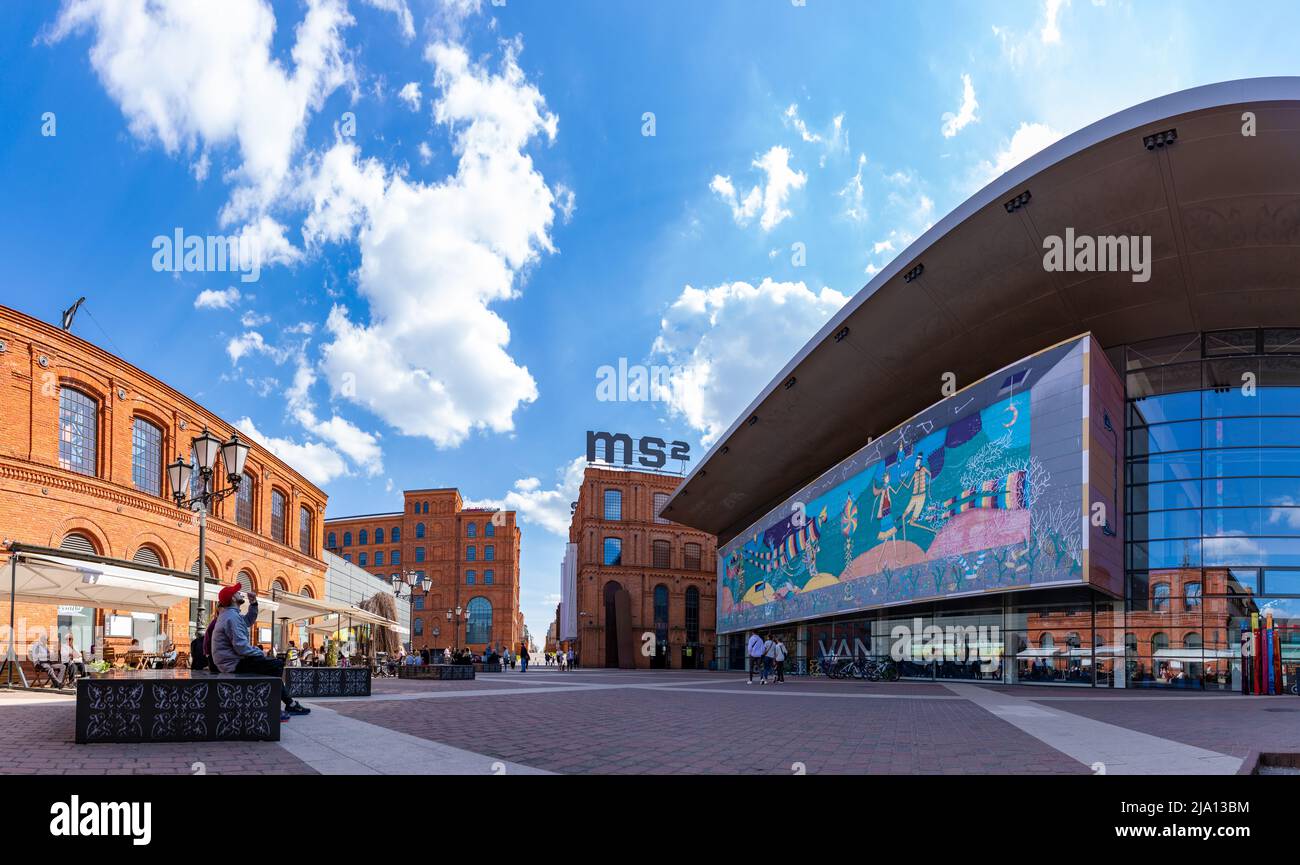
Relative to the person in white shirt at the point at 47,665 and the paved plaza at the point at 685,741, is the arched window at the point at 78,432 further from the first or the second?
the paved plaza at the point at 685,741

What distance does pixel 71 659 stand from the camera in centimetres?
2052

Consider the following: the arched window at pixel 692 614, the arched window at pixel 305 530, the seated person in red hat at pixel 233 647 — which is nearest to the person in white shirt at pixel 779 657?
the seated person in red hat at pixel 233 647

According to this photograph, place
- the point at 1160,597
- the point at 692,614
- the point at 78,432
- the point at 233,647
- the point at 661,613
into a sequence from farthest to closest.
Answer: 1. the point at 692,614
2. the point at 661,613
3. the point at 78,432
4. the point at 1160,597
5. the point at 233,647

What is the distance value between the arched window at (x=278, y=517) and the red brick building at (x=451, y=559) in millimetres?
43653

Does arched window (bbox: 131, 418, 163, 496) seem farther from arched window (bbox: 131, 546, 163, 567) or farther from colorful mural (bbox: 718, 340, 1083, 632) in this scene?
colorful mural (bbox: 718, 340, 1083, 632)

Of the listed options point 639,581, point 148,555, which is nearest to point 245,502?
point 148,555

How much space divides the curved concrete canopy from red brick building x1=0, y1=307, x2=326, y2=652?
76.6 feet

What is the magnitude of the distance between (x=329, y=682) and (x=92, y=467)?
53.8ft

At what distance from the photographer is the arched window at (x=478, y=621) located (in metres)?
89.2

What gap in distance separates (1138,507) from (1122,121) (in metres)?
12.4

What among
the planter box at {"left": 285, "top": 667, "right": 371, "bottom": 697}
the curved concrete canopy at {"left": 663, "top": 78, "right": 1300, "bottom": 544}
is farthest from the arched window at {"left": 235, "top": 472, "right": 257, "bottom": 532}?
the curved concrete canopy at {"left": 663, "top": 78, "right": 1300, "bottom": 544}

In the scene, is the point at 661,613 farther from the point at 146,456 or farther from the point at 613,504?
the point at 146,456
